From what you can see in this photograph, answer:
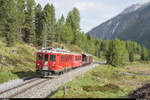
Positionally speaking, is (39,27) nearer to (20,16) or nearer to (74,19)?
(20,16)

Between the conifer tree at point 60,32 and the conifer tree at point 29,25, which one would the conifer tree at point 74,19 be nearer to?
the conifer tree at point 60,32

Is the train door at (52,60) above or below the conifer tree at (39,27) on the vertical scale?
below

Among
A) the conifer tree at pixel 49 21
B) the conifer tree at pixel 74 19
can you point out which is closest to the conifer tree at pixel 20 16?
the conifer tree at pixel 49 21

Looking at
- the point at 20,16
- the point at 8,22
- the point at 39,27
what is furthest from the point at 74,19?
the point at 8,22

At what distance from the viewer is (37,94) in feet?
37.8

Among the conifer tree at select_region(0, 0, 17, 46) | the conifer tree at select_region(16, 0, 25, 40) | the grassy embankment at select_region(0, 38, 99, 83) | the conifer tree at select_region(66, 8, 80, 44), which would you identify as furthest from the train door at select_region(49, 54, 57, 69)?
the conifer tree at select_region(66, 8, 80, 44)

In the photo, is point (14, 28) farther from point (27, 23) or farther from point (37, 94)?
point (37, 94)

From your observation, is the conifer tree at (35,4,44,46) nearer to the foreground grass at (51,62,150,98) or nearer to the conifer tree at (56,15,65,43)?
the conifer tree at (56,15,65,43)

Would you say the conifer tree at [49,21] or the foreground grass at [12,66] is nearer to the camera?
the foreground grass at [12,66]

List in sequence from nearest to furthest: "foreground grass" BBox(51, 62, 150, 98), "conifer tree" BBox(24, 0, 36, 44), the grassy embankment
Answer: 1. "foreground grass" BBox(51, 62, 150, 98)
2. the grassy embankment
3. "conifer tree" BBox(24, 0, 36, 44)

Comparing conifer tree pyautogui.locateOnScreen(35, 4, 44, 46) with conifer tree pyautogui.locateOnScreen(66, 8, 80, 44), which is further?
conifer tree pyautogui.locateOnScreen(66, 8, 80, 44)

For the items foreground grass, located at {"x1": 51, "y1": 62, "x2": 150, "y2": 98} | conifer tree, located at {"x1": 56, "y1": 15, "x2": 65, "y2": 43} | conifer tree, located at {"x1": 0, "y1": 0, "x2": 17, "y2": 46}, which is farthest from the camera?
conifer tree, located at {"x1": 56, "y1": 15, "x2": 65, "y2": 43}

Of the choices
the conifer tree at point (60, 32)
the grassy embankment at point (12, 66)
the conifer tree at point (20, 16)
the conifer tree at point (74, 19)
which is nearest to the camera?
the grassy embankment at point (12, 66)

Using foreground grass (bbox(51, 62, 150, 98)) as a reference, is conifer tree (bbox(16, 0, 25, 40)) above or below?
above
